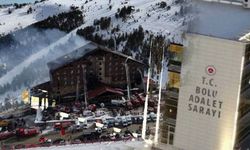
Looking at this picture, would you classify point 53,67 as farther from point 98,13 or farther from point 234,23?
point 234,23

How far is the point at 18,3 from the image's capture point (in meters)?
33.0

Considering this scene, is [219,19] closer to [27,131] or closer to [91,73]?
[27,131]

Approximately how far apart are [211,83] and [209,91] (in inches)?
7.5

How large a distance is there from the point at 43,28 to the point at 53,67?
5.12m

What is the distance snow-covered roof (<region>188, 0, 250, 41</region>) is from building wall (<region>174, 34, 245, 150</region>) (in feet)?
1.55

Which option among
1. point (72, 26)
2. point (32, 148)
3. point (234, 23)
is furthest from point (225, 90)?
point (72, 26)

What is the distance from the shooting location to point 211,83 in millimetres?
14711

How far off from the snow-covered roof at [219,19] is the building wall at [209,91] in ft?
1.55

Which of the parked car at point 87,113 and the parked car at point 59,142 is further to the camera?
the parked car at point 87,113

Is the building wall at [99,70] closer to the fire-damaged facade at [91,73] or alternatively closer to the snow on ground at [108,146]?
the fire-damaged facade at [91,73]

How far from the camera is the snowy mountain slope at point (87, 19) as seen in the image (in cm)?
2922

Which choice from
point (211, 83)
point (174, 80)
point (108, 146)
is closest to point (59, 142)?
point (108, 146)

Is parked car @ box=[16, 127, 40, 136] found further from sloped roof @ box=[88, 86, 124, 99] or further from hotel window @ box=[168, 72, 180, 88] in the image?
hotel window @ box=[168, 72, 180, 88]

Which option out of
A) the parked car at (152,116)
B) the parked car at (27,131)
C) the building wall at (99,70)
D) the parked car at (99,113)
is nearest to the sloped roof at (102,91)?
the building wall at (99,70)
